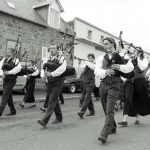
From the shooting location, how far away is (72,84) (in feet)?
67.7

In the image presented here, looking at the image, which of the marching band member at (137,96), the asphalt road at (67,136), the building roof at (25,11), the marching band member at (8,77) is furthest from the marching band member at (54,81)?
the building roof at (25,11)

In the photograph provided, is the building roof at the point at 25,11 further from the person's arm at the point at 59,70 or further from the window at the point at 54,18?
the person's arm at the point at 59,70

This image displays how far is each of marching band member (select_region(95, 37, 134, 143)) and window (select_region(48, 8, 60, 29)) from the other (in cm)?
1827

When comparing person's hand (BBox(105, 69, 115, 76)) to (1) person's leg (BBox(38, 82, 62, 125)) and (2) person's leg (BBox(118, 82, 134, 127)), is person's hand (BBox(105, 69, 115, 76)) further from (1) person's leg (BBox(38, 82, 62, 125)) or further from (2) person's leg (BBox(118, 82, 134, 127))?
(2) person's leg (BBox(118, 82, 134, 127))

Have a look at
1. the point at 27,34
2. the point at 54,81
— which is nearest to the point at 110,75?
the point at 54,81

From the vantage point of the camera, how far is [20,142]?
5.40 metres

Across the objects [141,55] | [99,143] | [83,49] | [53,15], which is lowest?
[99,143]

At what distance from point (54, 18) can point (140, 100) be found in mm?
17779

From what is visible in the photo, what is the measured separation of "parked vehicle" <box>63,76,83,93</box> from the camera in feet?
66.4

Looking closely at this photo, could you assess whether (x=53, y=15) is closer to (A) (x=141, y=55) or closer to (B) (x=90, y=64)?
(B) (x=90, y=64)

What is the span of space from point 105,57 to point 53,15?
755 inches

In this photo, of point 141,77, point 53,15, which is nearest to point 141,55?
point 141,77

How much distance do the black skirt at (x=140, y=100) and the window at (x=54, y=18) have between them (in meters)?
16.9

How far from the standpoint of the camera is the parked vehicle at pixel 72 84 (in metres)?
20.2
